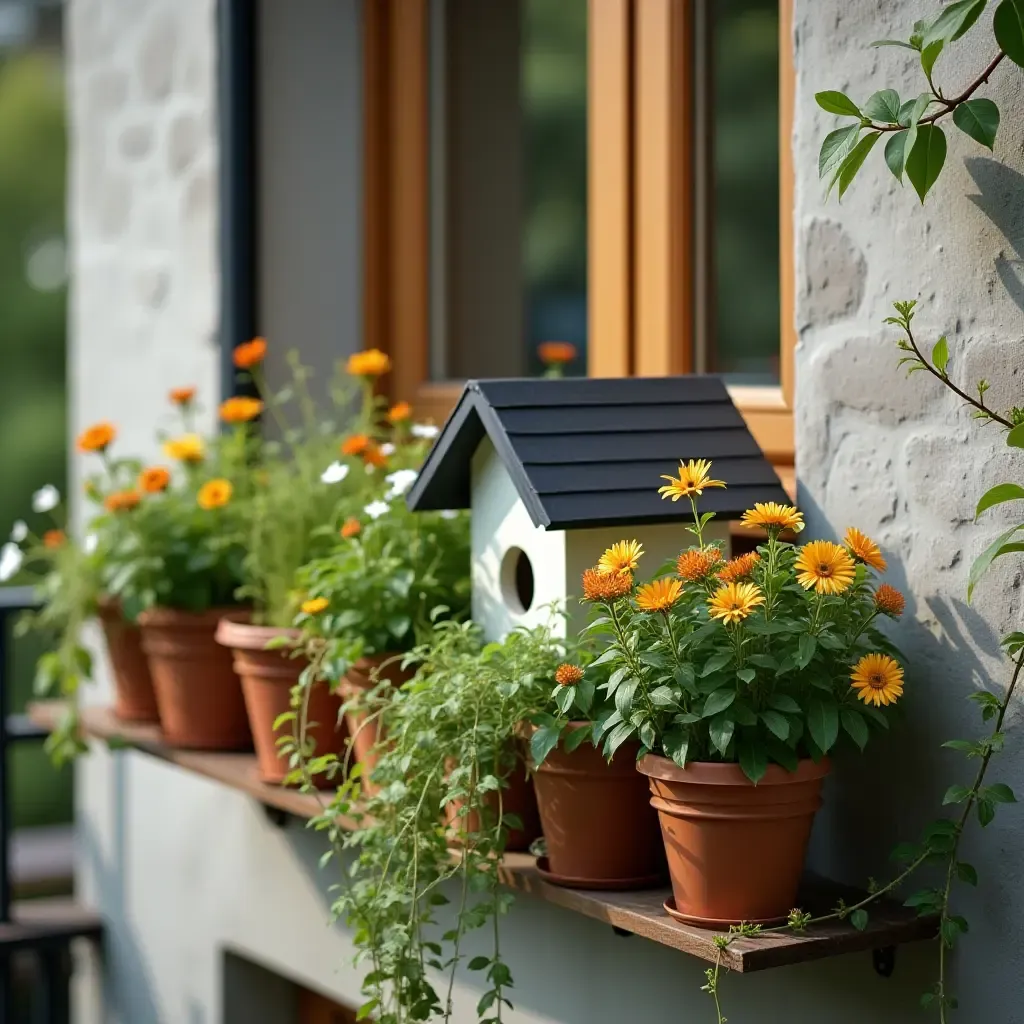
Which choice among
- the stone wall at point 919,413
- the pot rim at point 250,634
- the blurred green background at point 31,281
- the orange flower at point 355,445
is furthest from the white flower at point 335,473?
the blurred green background at point 31,281

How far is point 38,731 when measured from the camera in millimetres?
3230

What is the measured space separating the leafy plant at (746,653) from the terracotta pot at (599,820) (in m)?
0.10

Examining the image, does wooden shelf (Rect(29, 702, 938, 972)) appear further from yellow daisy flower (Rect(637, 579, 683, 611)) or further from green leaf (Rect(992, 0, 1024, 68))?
green leaf (Rect(992, 0, 1024, 68))

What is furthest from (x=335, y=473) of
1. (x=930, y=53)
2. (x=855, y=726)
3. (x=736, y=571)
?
(x=930, y=53)

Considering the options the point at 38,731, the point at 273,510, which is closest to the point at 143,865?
the point at 38,731

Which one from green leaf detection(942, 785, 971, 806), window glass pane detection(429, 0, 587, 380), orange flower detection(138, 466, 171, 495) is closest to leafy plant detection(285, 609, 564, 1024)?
green leaf detection(942, 785, 971, 806)

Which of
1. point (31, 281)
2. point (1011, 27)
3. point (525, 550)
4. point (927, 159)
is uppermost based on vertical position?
point (31, 281)

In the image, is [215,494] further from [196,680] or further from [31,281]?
[31,281]

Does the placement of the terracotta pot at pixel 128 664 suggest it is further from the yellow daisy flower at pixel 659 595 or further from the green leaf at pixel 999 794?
the green leaf at pixel 999 794

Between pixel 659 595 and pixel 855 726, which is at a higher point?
pixel 659 595

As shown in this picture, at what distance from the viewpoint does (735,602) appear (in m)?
1.52

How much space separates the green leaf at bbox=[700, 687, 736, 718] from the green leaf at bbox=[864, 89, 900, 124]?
1.98 ft

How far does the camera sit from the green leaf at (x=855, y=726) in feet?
5.08

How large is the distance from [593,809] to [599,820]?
0.05ft
